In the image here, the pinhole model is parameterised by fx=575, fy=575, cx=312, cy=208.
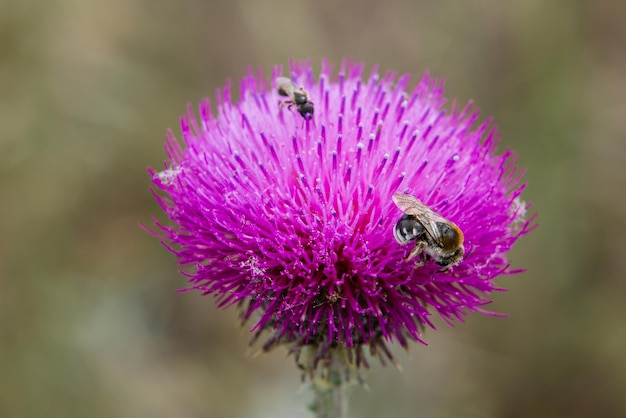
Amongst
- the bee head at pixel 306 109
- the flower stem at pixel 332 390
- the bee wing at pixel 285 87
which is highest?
the bee wing at pixel 285 87

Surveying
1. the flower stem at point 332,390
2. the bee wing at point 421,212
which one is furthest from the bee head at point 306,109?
the flower stem at point 332,390

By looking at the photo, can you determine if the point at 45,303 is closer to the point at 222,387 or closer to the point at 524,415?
the point at 222,387

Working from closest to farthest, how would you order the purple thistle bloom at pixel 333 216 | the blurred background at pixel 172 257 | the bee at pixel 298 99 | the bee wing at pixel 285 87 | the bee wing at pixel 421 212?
the bee wing at pixel 421 212 < the purple thistle bloom at pixel 333 216 < the bee at pixel 298 99 < the bee wing at pixel 285 87 < the blurred background at pixel 172 257

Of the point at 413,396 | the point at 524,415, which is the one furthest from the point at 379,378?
the point at 524,415

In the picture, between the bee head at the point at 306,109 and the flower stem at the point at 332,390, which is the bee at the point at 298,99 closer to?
the bee head at the point at 306,109

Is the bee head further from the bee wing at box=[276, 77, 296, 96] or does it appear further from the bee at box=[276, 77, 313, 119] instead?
the bee wing at box=[276, 77, 296, 96]

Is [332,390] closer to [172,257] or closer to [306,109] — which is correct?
[306,109]

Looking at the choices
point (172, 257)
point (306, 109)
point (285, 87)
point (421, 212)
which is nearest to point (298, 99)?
point (306, 109)
